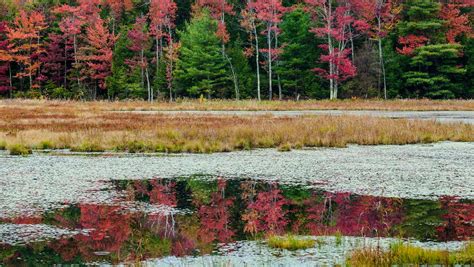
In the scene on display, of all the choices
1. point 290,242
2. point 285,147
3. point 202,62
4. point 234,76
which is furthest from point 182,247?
point 202,62

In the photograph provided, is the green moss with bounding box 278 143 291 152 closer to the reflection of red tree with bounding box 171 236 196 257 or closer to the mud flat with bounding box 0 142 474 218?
the mud flat with bounding box 0 142 474 218

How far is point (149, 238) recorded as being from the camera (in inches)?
290

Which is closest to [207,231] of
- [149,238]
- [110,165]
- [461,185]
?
[149,238]

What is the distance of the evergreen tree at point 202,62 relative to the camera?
195 ft

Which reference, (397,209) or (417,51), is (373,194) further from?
(417,51)

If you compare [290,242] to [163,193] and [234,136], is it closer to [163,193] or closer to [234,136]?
[163,193]

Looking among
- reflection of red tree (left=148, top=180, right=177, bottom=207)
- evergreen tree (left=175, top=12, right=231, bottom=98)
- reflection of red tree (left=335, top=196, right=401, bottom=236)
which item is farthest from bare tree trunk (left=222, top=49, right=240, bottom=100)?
reflection of red tree (left=335, top=196, right=401, bottom=236)

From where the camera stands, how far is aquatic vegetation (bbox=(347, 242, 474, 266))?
5.95 metres

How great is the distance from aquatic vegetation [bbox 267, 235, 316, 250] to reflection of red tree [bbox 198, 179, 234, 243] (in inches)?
26.0

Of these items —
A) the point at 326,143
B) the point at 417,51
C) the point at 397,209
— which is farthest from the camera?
the point at 417,51

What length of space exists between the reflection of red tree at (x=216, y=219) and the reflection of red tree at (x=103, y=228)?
1.10m

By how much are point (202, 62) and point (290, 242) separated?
5514 centimetres

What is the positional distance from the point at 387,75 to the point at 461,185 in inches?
1848

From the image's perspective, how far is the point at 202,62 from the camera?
2404 inches
